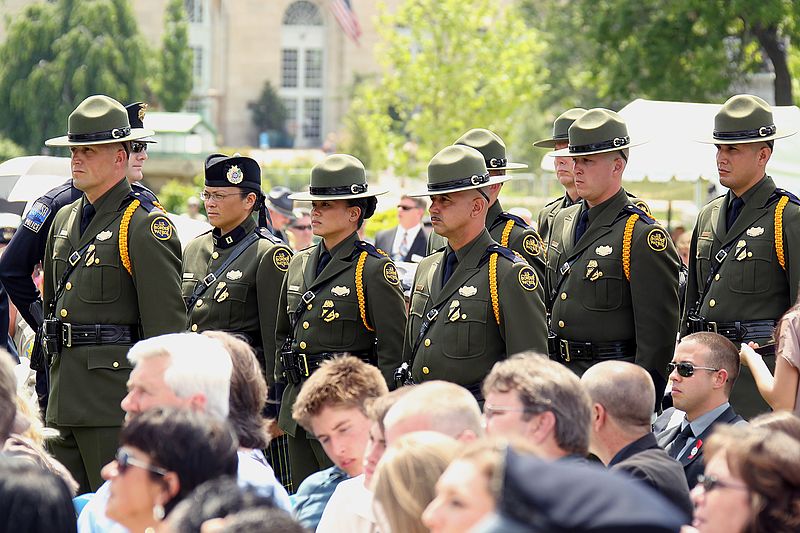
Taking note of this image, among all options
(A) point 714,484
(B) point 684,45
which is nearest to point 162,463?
(A) point 714,484

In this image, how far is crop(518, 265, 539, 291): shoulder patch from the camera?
261 inches

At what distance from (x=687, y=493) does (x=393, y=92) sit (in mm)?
26835

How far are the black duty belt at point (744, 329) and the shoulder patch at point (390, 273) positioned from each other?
5.44 feet

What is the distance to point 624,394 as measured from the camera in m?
5.48

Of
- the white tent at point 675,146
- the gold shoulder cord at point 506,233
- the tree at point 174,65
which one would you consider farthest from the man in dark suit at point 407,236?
the tree at point 174,65

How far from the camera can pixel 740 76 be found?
2231cm

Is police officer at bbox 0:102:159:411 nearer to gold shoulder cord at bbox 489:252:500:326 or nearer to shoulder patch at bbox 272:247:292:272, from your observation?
shoulder patch at bbox 272:247:292:272

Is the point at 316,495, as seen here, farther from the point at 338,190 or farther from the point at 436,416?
the point at 338,190

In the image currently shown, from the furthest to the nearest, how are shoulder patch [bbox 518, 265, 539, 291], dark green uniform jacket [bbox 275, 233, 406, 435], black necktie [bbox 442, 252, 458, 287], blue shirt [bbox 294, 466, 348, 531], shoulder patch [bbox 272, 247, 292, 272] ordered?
shoulder patch [bbox 272, 247, 292, 272], dark green uniform jacket [bbox 275, 233, 406, 435], black necktie [bbox 442, 252, 458, 287], shoulder patch [bbox 518, 265, 539, 291], blue shirt [bbox 294, 466, 348, 531]

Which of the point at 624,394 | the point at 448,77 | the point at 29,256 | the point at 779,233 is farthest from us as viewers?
the point at 448,77

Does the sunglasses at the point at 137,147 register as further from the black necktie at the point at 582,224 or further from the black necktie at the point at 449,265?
the black necktie at the point at 582,224

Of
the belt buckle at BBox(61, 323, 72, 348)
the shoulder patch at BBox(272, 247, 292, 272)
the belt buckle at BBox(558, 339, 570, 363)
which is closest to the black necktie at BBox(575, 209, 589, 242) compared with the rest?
the belt buckle at BBox(558, 339, 570, 363)

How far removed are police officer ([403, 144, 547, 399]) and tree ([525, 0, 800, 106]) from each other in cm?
1382

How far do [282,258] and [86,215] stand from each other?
3.73 ft
